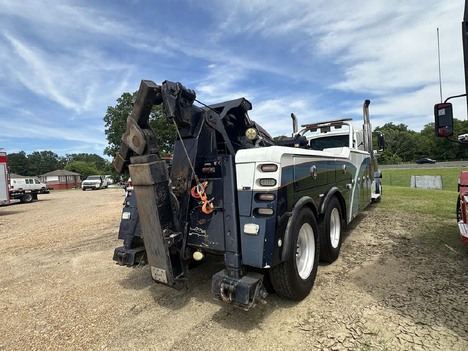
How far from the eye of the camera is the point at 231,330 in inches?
115

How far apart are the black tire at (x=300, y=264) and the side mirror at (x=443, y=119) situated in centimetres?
156

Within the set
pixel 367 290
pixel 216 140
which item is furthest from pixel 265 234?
pixel 367 290

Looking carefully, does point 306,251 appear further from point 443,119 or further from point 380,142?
point 380,142

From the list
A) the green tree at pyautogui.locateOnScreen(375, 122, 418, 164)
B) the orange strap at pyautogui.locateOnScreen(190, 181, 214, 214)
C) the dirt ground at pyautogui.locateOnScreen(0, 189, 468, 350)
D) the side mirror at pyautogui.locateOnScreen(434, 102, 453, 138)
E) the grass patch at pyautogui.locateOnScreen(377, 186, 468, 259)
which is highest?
the green tree at pyautogui.locateOnScreen(375, 122, 418, 164)

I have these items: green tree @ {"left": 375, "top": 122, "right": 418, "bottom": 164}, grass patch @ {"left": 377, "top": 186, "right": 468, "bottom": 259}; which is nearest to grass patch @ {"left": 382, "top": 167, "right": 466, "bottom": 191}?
grass patch @ {"left": 377, "top": 186, "right": 468, "bottom": 259}

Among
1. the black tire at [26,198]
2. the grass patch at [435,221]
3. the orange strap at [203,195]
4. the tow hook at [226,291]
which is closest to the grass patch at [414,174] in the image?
the grass patch at [435,221]

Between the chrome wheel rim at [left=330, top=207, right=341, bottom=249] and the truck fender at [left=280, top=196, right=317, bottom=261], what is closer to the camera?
the truck fender at [left=280, top=196, right=317, bottom=261]

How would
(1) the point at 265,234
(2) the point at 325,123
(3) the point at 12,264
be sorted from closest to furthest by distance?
(1) the point at 265,234
(3) the point at 12,264
(2) the point at 325,123

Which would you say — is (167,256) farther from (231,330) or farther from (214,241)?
(231,330)

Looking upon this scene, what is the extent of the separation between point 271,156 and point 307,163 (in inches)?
31.7

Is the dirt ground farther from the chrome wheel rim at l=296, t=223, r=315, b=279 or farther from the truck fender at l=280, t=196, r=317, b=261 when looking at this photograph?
the truck fender at l=280, t=196, r=317, b=261

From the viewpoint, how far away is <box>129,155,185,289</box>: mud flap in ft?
10.1

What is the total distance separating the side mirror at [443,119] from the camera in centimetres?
299

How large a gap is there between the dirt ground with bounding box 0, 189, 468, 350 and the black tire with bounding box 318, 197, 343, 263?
17cm
